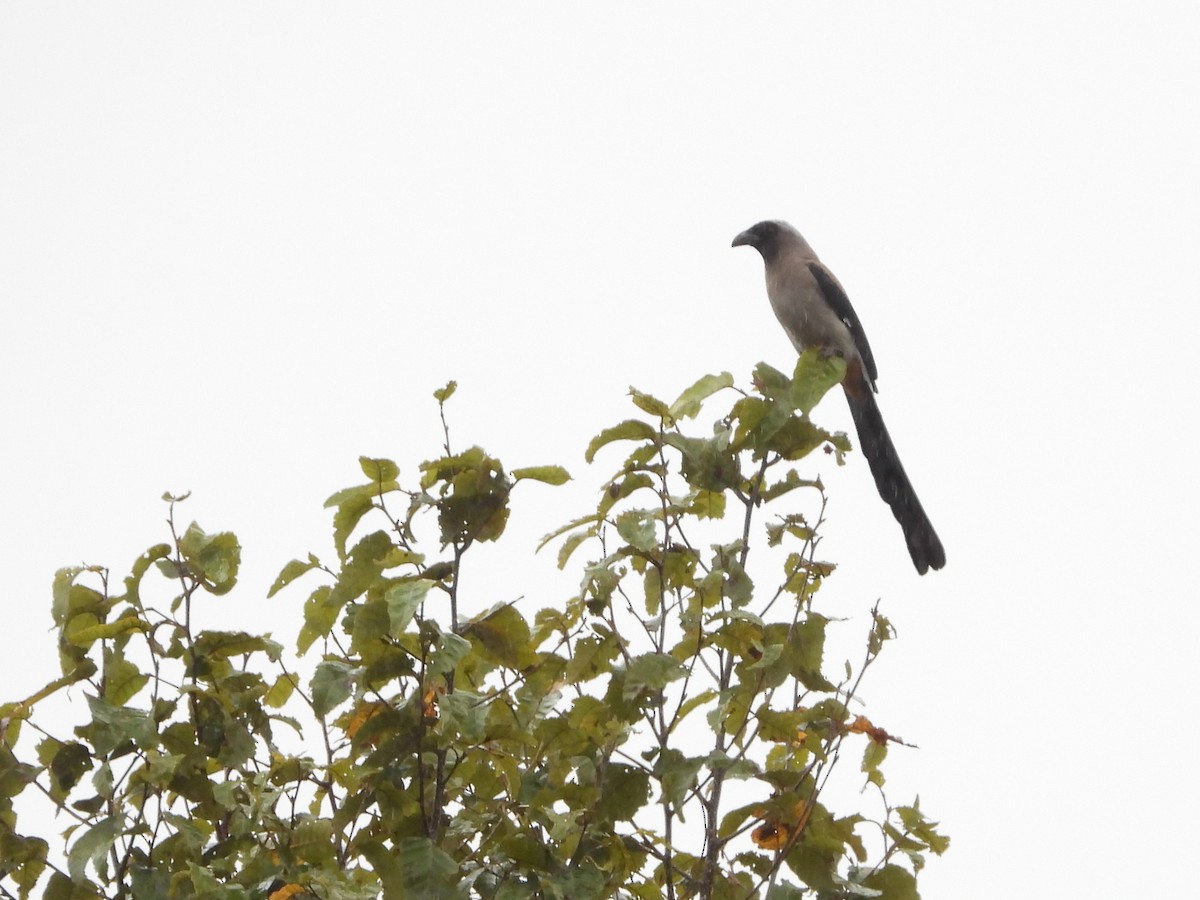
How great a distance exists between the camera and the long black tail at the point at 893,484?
531 centimetres

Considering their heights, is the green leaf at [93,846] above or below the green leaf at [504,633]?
below

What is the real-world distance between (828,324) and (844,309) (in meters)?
0.23

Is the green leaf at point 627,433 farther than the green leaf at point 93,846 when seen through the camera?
Yes

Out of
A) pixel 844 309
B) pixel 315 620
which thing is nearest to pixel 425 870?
pixel 315 620

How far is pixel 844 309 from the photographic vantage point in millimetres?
6902

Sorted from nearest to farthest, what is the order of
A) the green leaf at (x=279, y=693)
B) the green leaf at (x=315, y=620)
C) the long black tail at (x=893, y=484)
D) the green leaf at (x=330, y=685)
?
the green leaf at (x=330, y=685) < the green leaf at (x=315, y=620) < the green leaf at (x=279, y=693) < the long black tail at (x=893, y=484)

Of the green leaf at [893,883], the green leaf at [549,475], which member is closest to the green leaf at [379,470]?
the green leaf at [549,475]

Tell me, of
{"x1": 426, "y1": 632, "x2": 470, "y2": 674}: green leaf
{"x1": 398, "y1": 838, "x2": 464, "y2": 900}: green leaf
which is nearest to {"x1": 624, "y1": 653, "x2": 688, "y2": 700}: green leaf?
{"x1": 426, "y1": 632, "x2": 470, "y2": 674}: green leaf

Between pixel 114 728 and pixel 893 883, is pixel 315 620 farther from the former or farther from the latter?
pixel 893 883

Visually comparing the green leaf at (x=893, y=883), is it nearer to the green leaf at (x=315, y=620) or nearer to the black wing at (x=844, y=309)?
the green leaf at (x=315, y=620)

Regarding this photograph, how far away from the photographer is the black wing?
6859mm

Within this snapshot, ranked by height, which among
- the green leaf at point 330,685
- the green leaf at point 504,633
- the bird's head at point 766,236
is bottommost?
the green leaf at point 330,685

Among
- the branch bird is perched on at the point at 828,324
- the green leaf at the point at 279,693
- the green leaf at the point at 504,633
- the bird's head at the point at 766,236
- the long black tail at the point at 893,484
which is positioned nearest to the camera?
the green leaf at the point at 504,633

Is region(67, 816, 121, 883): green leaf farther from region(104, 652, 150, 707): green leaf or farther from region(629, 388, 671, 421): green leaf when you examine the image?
region(629, 388, 671, 421): green leaf
